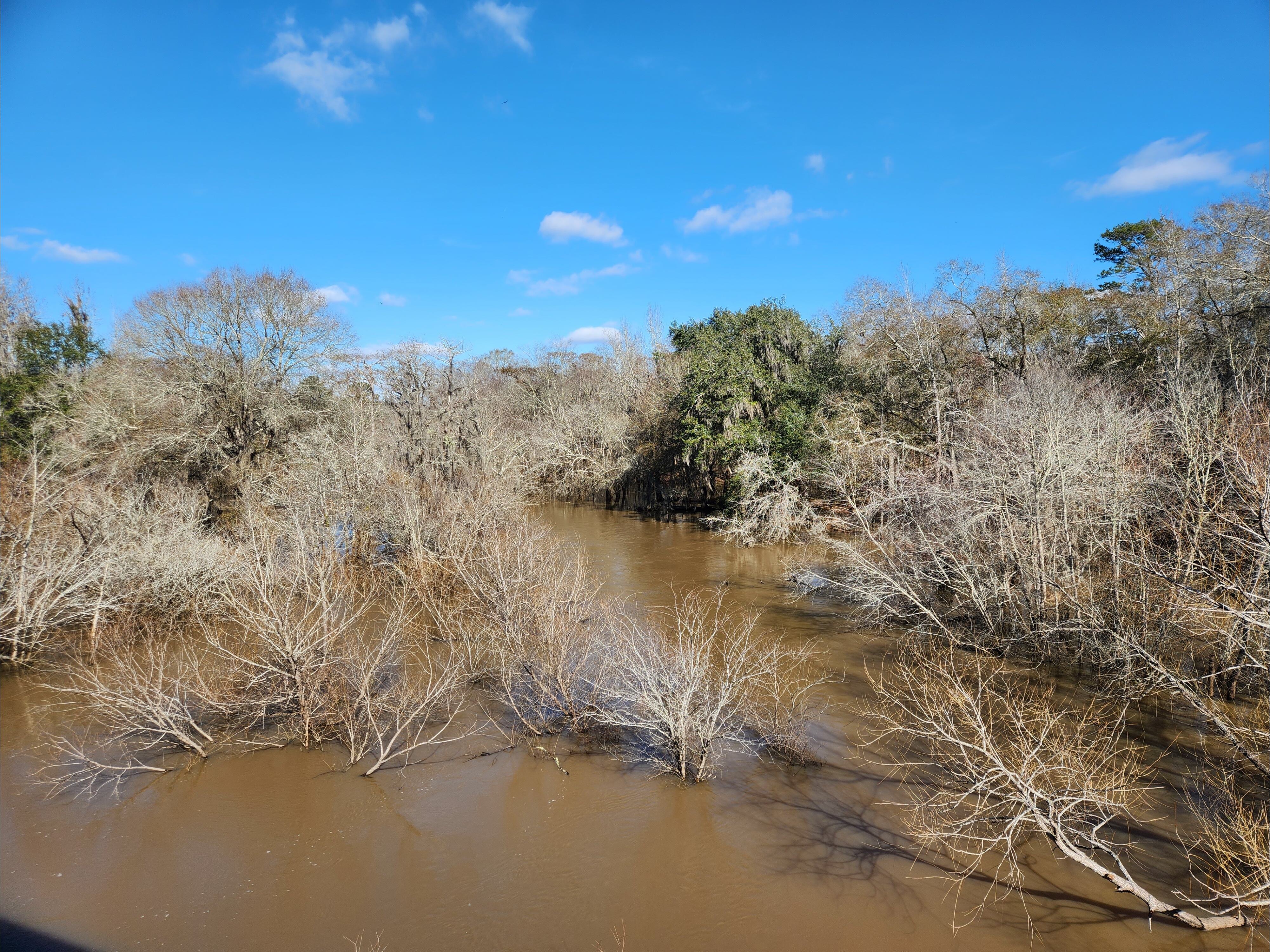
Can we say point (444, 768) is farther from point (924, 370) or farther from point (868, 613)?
point (924, 370)

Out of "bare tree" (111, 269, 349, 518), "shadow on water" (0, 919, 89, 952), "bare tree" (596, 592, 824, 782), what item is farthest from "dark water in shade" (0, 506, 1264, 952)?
"bare tree" (111, 269, 349, 518)

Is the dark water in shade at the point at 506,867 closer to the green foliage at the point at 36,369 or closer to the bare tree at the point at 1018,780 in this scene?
the bare tree at the point at 1018,780

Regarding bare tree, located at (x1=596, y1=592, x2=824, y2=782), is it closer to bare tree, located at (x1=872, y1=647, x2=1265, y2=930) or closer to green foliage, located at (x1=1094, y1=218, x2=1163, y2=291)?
bare tree, located at (x1=872, y1=647, x2=1265, y2=930)

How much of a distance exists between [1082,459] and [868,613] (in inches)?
216

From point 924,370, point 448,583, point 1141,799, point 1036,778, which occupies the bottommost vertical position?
point 1141,799

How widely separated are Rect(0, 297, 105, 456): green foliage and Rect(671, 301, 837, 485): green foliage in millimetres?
21028

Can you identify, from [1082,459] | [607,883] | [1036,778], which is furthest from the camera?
[1082,459]

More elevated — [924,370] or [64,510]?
[924,370]

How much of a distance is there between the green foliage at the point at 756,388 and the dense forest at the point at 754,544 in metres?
0.20

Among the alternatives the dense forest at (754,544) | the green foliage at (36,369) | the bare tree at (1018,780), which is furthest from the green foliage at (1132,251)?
the green foliage at (36,369)

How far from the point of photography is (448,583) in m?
14.4

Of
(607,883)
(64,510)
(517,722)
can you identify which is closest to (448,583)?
(517,722)

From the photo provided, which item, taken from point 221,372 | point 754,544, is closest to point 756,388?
point 754,544

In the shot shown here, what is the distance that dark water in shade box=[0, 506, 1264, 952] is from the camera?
6121 mm
